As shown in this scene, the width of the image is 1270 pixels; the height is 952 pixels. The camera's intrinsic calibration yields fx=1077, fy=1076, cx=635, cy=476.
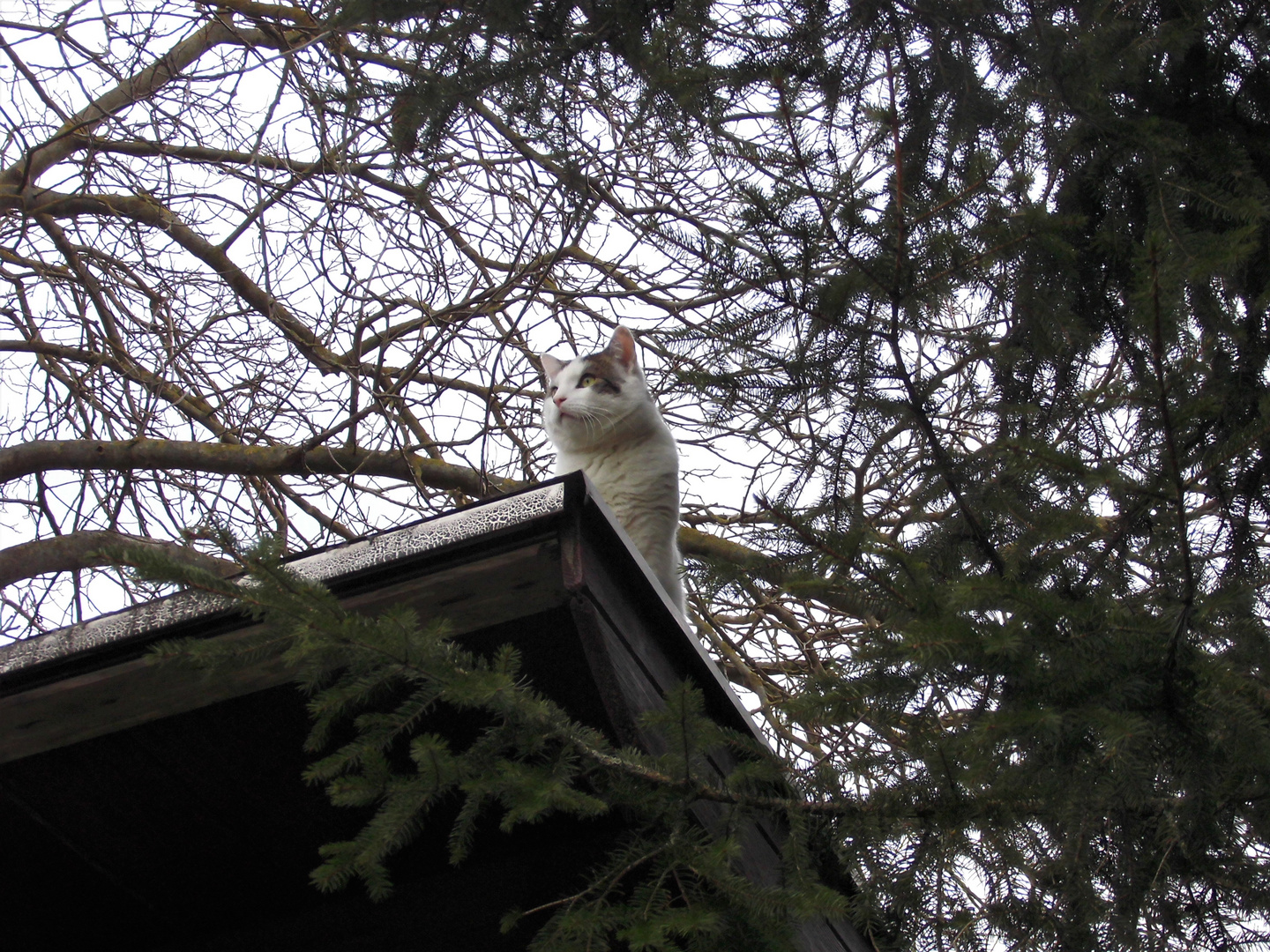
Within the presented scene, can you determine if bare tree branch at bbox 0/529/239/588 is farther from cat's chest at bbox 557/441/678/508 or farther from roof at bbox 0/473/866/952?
roof at bbox 0/473/866/952

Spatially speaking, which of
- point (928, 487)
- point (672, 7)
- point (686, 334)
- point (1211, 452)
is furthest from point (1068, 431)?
point (672, 7)

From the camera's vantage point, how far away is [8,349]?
525 centimetres

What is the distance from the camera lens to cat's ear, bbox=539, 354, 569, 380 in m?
4.68

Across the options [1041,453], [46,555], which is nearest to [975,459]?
[1041,453]

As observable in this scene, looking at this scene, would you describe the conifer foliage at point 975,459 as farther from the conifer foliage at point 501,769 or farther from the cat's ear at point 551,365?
the cat's ear at point 551,365

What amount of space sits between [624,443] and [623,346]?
1.69 ft

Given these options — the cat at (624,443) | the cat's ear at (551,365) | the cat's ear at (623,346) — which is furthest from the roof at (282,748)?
the cat's ear at (551,365)

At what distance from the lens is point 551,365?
4.75m

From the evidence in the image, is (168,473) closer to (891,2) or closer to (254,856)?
(254,856)

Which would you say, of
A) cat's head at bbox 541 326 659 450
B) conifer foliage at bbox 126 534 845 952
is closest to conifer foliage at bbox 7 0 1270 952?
conifer foliage at bbox 126 534 845 952

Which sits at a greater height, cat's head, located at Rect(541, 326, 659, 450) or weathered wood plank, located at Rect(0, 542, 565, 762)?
cat's head, located at Rect(541, 326, 659, 450)

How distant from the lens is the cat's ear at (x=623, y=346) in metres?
4.52

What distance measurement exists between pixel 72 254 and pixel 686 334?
4324 millimetres

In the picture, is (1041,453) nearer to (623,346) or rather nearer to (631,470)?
(631,470)
